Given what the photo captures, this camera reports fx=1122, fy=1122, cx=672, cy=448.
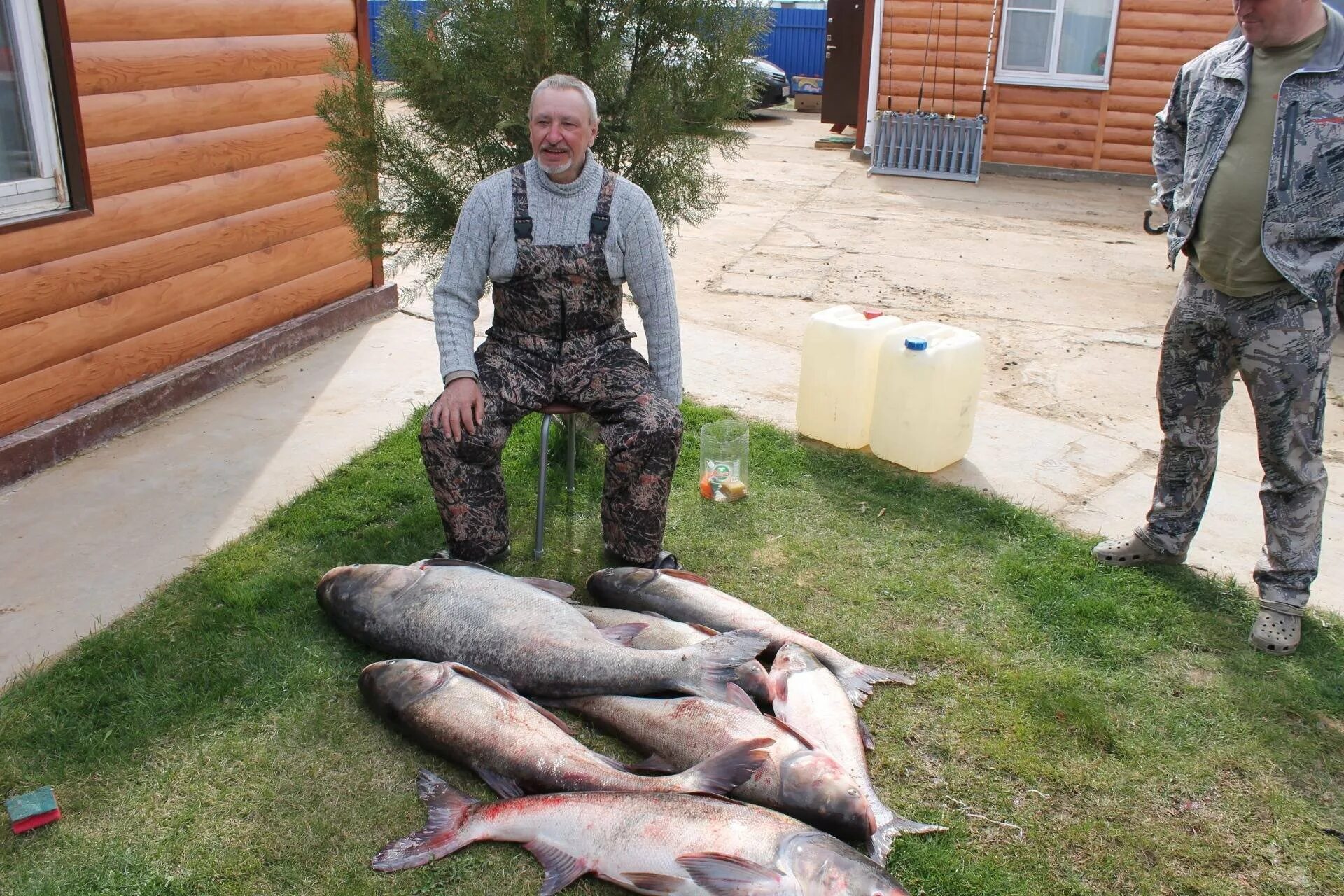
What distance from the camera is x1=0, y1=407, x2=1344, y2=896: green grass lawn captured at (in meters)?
2.95

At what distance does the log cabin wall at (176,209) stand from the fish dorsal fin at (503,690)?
2868 millimetres

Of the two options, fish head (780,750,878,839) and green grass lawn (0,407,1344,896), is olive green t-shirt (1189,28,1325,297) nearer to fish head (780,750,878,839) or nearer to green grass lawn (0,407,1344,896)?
green grass lawn (0,407,1344,896)

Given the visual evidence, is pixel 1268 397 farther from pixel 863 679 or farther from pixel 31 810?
pixel 31 810

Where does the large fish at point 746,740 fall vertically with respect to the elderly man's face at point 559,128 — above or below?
below

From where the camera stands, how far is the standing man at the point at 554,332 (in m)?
4.06

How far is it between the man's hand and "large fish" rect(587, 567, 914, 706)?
71cm

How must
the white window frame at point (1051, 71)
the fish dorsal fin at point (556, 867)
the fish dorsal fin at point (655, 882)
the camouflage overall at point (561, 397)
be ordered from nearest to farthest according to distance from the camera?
the fish dorsal fin at point (655, 882)
the fish dorsal fin at point (556, 867)
the camouflage overall at point (561, 397)
the white window frame at point (1051, 71)

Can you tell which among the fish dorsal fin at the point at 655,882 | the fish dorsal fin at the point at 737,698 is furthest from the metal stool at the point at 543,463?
the fish dorsal fin at the point at 655,882

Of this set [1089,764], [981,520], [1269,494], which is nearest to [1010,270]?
[981,520]

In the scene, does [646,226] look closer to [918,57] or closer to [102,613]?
[102,613]

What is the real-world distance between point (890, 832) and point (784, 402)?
3526 mm

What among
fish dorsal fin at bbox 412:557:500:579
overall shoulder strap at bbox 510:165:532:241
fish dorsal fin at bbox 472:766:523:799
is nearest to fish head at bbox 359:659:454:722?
fish dorsal fin at bbox 472:766:523:799

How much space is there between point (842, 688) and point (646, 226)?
73.1 inches

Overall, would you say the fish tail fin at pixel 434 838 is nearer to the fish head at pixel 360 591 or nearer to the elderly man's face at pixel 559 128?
the fish head at pixel 360 591
